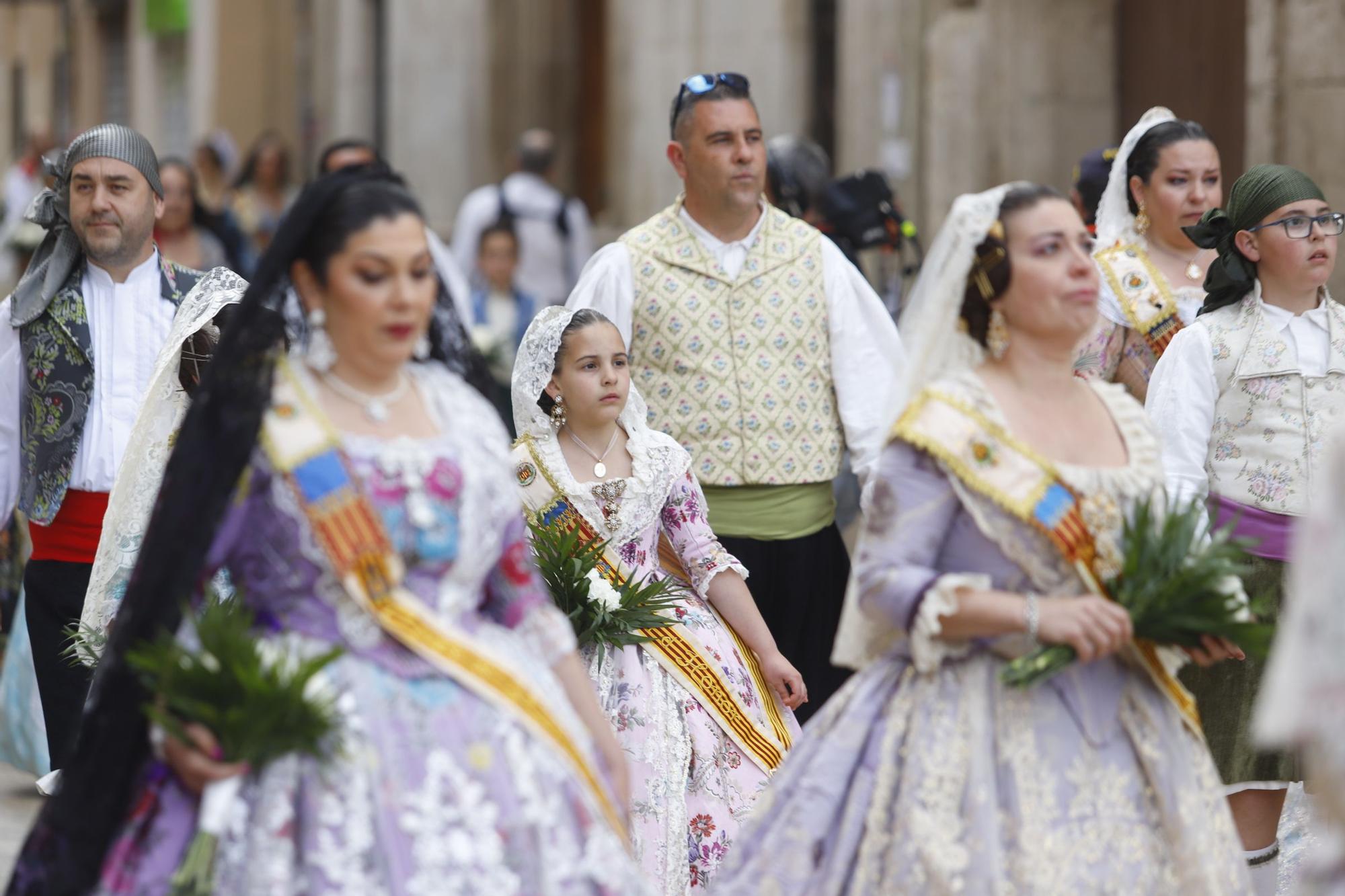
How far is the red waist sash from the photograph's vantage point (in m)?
5.68

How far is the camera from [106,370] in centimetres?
573

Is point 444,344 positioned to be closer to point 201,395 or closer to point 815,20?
point 201,395

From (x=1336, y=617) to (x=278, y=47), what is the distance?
21.3 metres

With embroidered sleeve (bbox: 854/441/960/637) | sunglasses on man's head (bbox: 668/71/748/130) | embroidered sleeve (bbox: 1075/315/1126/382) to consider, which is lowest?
embroidered sleeve (bbox: 854/441/960/637)

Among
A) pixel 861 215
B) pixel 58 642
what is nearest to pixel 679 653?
pixel 58 642

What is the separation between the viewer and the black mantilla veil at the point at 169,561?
3.58 meters

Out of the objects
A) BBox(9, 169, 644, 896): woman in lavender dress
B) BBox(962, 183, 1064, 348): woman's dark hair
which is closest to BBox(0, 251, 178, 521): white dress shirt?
BBox(9, 169, 644, 896): woman in lavender dress

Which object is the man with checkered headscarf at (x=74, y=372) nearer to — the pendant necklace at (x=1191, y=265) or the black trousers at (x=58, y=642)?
the black trousers at (x=58, y=642)

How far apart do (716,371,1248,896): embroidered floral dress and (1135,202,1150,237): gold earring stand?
7.68 feet

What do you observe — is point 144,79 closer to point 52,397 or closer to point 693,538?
point 52,397

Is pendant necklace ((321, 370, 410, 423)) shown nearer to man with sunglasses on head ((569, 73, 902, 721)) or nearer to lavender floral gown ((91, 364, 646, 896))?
lavender floral gown ((91, 364, 646, 896))

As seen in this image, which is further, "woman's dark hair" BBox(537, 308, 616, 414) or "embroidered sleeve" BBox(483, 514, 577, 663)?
"woman's dark hair" BBox(537, 308, 616, 414)

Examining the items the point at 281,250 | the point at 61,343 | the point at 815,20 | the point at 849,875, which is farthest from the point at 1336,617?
the point at 815,20

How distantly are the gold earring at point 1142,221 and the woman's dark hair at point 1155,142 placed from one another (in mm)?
38
